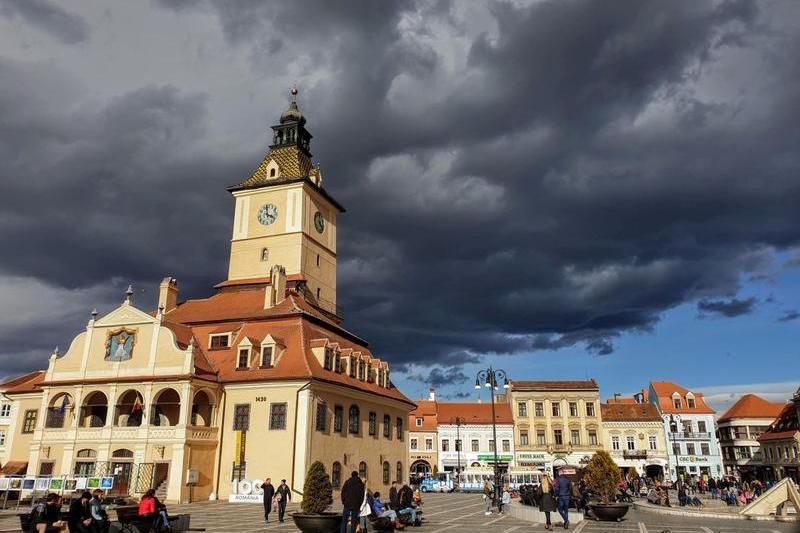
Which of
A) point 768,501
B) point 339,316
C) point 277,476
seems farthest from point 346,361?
point 768,501

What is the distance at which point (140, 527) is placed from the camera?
16781 millimetres

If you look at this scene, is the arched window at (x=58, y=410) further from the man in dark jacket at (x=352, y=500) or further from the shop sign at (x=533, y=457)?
the shop sign at (x=533, y=457)

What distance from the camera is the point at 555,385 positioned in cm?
7188

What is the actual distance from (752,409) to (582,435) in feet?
85.9

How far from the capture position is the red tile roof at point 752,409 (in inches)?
3081

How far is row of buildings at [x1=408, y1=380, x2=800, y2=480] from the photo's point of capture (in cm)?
6975

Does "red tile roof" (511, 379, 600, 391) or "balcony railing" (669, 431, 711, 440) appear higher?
"red tile roof" (511, 379, 600, 391)

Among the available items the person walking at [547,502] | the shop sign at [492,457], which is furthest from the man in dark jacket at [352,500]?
the shop sign at [492,457]

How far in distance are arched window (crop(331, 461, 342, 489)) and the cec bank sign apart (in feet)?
15.0

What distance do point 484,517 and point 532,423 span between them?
46456 mm

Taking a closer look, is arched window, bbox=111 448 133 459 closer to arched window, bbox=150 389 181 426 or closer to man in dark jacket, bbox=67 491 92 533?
arched window, bbox=150 389 181 426

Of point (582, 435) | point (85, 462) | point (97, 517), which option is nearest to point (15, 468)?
point (85, 462)

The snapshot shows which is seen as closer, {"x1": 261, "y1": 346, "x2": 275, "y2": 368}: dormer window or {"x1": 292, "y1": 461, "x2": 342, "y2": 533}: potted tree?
{"x1": 292, "y1": 461, "x2": 342, "y2": 533}: potted tree

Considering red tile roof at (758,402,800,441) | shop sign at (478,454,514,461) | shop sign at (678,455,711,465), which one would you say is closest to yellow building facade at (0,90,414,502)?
shop sign at (478,454,514,461)
